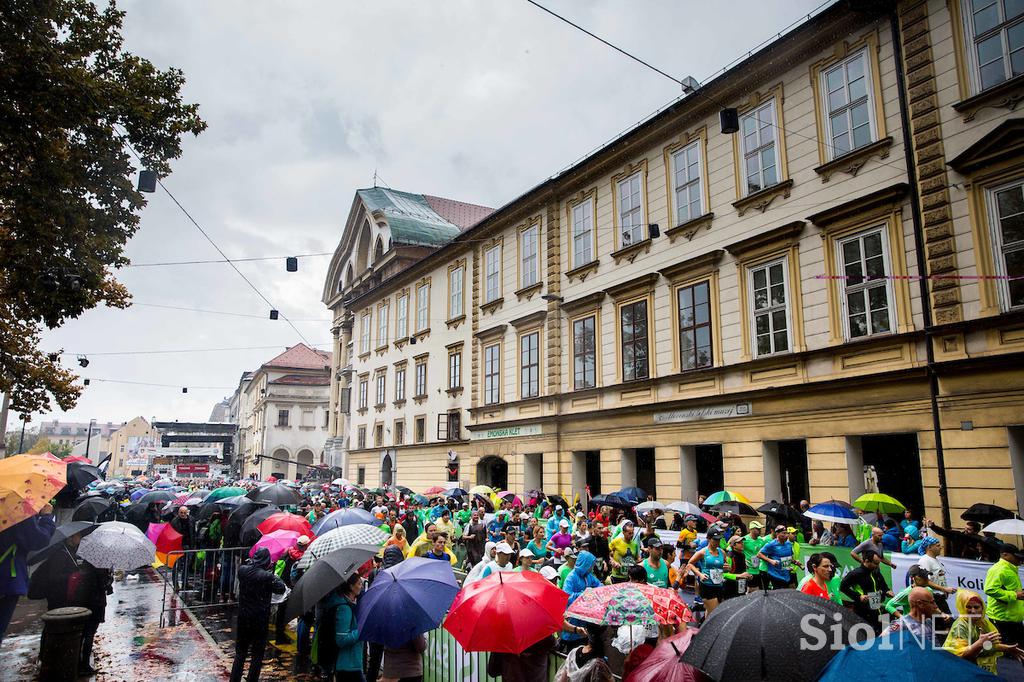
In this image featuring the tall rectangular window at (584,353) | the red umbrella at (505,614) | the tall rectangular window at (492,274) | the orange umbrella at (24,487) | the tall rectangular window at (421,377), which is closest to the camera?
the red umbrella at (505,614)

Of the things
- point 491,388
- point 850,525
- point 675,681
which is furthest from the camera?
point 491,388

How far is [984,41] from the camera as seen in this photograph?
14.3 m

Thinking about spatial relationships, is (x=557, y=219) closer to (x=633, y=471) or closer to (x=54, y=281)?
(x=633, y=471)

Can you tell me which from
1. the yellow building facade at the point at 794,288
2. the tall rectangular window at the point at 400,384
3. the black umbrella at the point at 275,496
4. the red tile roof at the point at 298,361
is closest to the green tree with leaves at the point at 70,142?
the black umbrella at the point at 275,496

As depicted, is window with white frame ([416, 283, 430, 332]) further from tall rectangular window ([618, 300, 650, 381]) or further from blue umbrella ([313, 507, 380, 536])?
blue umbrella ([313, 507, 380, 536])

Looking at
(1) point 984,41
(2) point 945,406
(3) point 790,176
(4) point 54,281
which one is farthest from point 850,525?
(4) point 54,281

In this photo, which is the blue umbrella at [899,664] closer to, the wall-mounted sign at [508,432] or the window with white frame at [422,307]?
the wall-mounted sign at [508,432]

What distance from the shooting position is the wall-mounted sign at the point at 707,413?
18703mm

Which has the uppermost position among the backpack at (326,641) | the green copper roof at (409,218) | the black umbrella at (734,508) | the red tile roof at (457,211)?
the red tile roof at (457,211)

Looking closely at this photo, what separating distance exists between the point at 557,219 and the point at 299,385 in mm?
62186

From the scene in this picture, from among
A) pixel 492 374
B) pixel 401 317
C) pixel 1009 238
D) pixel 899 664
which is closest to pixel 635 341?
pixel 492 374

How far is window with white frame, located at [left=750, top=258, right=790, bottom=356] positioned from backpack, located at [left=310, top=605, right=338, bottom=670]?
47.3 ft

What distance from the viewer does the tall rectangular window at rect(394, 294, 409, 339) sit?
4050 cm

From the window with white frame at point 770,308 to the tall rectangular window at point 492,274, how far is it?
14069 millimetres
